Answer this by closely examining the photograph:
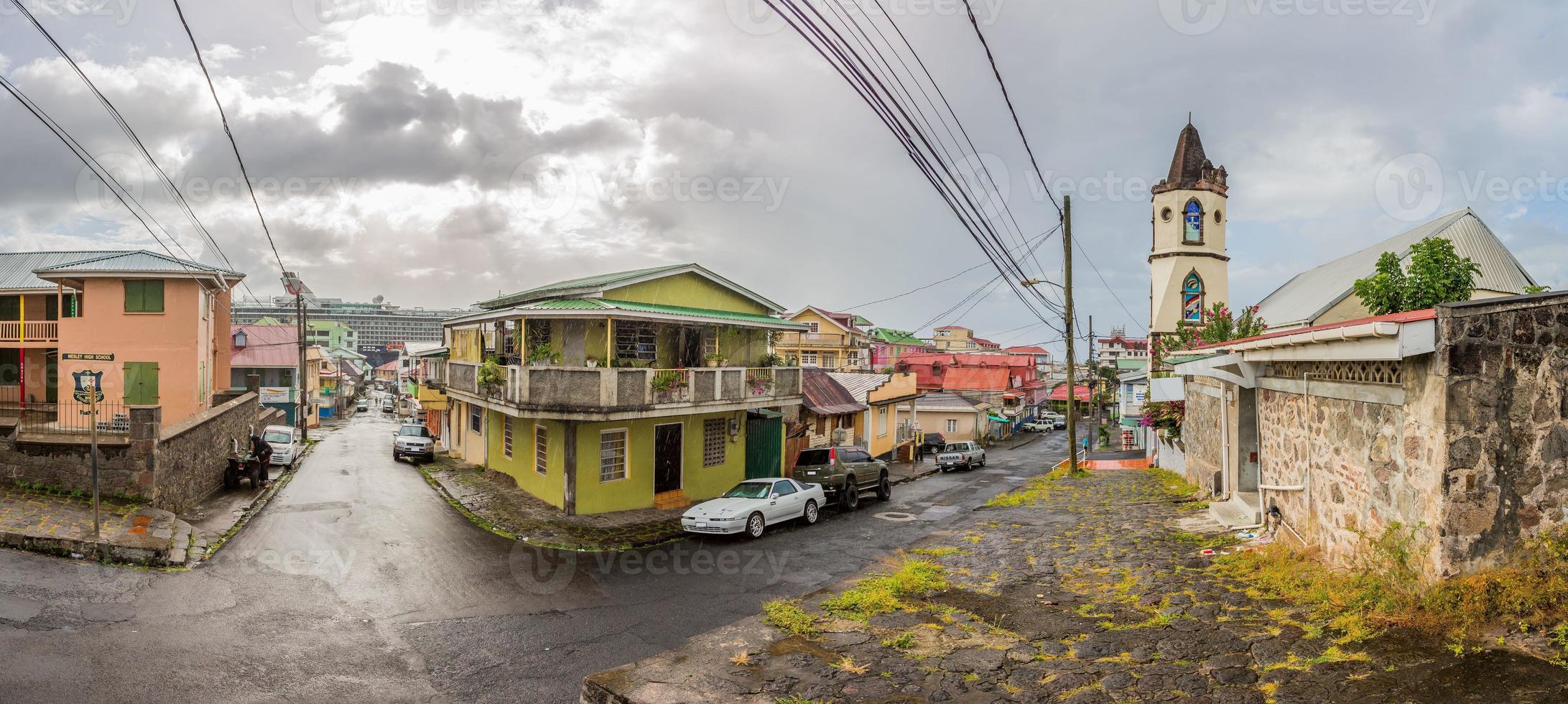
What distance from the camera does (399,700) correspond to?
8.07 m

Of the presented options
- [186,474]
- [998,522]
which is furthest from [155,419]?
[998,522]

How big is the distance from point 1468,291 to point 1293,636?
15.0 metres

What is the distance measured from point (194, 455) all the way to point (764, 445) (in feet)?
49.7

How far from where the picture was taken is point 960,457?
3741 centimetres

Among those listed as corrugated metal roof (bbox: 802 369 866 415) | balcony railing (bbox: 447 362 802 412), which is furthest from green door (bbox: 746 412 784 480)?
corrugated metal roof (bbox: 802 369 866 415)

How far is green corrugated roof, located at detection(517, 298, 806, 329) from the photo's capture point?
61.7 feet

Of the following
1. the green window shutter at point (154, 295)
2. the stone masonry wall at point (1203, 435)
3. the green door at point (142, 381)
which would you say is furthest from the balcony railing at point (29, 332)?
the stone masonry wall at point (1203, 435)

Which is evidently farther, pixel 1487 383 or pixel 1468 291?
pixel 1468 291

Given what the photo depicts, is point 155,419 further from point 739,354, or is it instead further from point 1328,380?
point 1328,380

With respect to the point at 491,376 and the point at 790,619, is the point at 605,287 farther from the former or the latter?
the point at 790,619

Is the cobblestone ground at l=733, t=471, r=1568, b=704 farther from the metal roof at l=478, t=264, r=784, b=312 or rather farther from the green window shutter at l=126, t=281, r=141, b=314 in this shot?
the green window shutter at l=126, t=281, r=141, b=314

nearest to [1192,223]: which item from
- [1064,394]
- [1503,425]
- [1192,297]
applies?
[1192,297]

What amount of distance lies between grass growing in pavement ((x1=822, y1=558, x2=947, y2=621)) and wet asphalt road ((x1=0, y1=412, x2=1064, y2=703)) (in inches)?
81.7

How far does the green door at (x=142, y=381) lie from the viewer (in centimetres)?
2554
